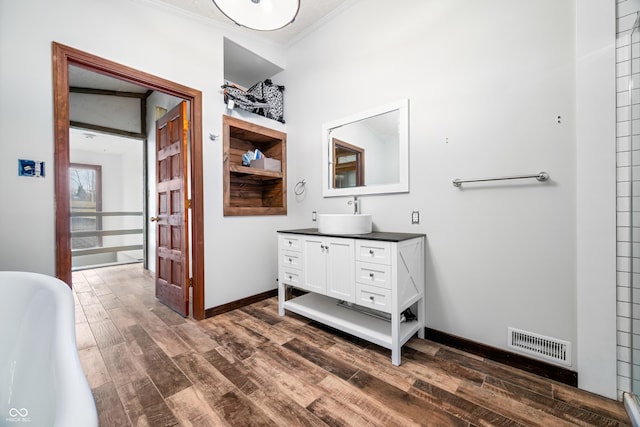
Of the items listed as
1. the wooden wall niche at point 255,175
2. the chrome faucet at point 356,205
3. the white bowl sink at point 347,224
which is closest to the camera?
the white bowl sink at point 347,224

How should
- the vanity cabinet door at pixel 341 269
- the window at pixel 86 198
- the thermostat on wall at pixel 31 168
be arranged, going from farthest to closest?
the window at pixel 86 198 < the vanity cabinet door at pixel 341 269 < the thermostat on wall at pixel 31 168

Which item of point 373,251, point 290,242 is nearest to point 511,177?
point 373,251

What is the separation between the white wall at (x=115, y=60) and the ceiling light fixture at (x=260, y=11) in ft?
3.40

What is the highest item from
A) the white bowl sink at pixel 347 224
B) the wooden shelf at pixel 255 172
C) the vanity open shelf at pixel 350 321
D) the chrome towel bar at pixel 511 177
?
the wooden shelf at pixel 255 172

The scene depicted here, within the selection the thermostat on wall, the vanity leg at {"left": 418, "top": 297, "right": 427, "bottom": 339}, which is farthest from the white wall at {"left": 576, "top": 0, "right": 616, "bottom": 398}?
the thermostat on wall

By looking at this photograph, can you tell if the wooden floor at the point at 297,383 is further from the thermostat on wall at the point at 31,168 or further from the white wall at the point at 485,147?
the thermostat on wall at the point at 31,168

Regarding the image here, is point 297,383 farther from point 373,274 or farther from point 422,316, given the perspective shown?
point 422,316

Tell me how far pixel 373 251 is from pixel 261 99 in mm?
2045

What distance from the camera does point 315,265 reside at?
207cm

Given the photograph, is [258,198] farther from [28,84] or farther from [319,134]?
[28,84]

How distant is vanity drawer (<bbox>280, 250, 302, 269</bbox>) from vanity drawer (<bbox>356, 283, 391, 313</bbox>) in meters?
0.61

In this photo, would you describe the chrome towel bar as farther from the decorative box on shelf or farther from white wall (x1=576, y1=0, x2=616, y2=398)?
the decorative box on shelf

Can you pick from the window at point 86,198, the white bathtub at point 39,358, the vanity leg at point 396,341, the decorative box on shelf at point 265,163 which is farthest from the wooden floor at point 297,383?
the window at point 86,198

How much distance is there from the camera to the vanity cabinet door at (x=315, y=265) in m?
2.01
